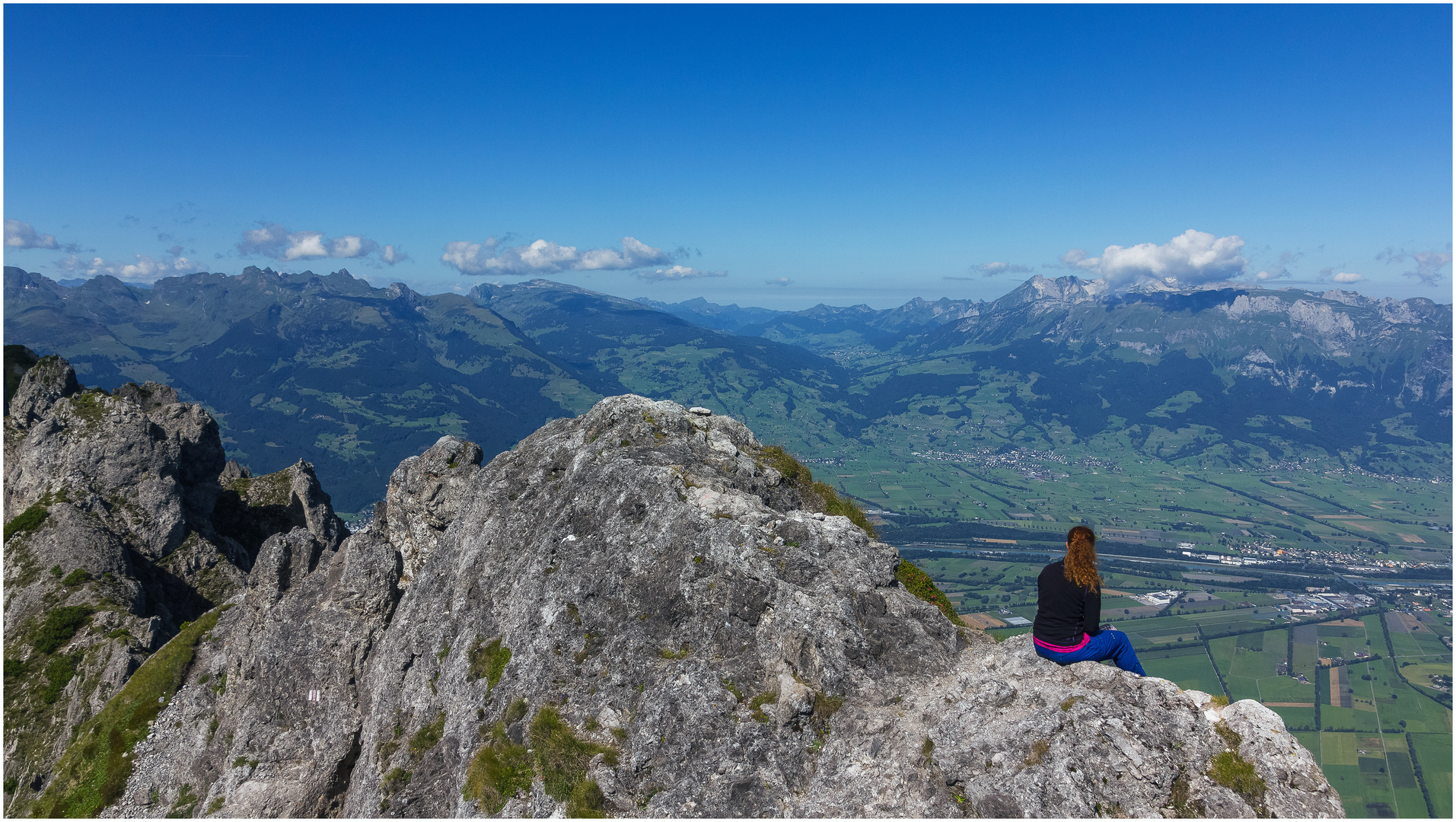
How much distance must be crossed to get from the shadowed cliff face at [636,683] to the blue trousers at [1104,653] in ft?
1.31

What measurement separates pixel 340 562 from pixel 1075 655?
126ft

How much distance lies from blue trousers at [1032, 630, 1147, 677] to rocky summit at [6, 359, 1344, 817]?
1.14 ft

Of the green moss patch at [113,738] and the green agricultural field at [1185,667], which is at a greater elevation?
the green moss patch at [113,738]

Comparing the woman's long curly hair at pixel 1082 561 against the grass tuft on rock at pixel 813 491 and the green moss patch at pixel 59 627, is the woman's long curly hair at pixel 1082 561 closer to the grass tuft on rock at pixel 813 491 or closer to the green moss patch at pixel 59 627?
the grass tuft on rock at pixel 813 491

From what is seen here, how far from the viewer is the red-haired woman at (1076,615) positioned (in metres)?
17.1

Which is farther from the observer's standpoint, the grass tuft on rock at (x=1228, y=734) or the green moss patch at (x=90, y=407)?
the green moss patch at (x=90, y=407)

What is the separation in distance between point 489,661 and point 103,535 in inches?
2116

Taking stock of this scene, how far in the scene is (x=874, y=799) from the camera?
61.3 feet

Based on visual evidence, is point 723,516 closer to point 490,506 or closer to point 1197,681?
point 490,506

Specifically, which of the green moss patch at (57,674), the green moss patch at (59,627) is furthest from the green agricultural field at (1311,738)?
the green moss patch at (59,627)

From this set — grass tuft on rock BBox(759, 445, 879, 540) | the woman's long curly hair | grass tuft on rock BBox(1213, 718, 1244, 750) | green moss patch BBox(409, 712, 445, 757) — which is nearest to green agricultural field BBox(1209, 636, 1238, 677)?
grass tuft on rock BBox(759, 445, 879, 540)

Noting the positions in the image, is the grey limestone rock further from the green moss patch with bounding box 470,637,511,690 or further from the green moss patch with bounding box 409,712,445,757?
the green moss patch with bounding box 409,712,445,757

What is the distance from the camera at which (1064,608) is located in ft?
58.4

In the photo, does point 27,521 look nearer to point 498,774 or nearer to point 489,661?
point 489,661
